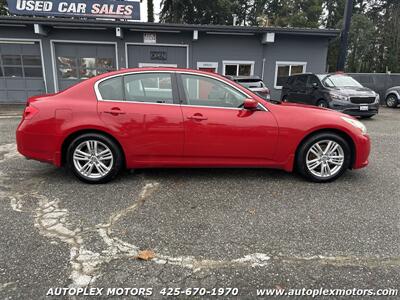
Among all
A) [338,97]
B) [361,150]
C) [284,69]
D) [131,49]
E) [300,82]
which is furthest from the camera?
[284,69]

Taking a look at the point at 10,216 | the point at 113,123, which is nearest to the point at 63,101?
the point at 113,123

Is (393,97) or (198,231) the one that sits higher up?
(393,97)

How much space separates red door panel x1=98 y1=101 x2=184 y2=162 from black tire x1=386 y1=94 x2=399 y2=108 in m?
14.2

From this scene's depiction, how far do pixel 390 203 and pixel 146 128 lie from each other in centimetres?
314

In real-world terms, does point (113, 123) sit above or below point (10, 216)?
above

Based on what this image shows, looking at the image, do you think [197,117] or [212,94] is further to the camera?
[212,94]

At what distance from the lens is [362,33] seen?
107ft

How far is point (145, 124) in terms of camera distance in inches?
153

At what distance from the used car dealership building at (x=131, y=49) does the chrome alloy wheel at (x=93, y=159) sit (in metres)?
10.8

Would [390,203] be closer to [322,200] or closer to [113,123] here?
[322,200]

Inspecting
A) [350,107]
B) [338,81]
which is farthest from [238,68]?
[350,107]

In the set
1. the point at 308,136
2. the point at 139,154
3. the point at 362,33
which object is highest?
the point at 362,33

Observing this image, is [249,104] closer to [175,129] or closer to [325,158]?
[175,129]

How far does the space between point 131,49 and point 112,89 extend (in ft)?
36.2
